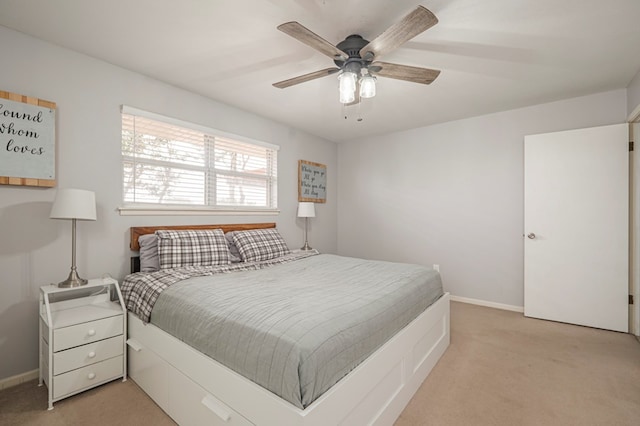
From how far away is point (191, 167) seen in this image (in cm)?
302

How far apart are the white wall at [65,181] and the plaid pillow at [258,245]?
1.83 ft

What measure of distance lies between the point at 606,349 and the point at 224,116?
4337mm

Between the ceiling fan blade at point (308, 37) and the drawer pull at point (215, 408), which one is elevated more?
the ceiling fan blade at point (308, 37)

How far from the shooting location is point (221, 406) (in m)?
1.37

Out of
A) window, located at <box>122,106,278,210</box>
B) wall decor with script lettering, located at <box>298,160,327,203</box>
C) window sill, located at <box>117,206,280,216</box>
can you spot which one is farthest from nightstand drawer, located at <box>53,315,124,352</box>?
wall decor with script lettering, located at <box>298,160,327,203</box>

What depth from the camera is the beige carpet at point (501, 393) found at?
65.6 inches

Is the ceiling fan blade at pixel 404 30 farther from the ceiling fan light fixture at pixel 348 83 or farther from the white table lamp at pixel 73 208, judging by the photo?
the white table lamp at pixel 73 208

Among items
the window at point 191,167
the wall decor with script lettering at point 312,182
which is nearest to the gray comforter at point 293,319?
the window at point 191,167

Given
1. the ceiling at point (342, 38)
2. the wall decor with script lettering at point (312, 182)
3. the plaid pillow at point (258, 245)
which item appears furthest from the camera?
the wall decor with script lettering at point (312, 182)

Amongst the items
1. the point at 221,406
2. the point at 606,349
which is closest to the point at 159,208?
the point at 221,406

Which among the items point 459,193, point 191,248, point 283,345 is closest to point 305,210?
point 191,248

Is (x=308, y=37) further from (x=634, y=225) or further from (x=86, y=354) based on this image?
(x=634, y=225)

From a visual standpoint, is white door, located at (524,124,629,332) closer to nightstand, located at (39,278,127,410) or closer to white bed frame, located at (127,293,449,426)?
white bed frame, located at (127,293,449,426)

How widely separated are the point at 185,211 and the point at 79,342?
1.38 metres
